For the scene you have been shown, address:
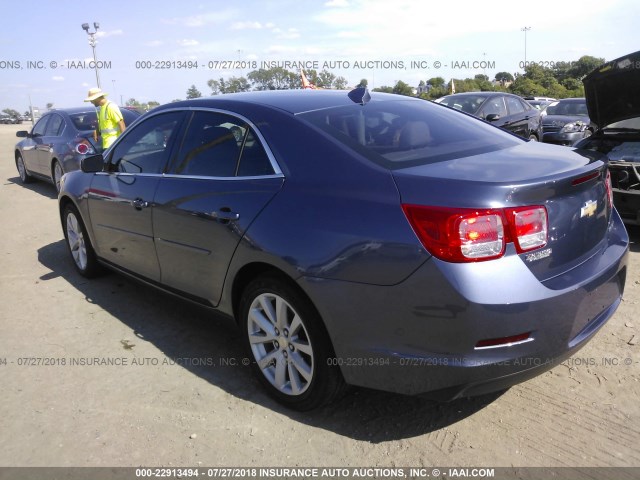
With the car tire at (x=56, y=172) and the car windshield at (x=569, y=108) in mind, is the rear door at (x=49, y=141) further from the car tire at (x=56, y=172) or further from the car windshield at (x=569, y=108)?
the car windshield at (x=569, y=108)

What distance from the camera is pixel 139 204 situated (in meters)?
3.81

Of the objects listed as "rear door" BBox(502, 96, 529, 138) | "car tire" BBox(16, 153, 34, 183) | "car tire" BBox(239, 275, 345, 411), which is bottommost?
"car tire" BBox(239, 275, 345, 411)

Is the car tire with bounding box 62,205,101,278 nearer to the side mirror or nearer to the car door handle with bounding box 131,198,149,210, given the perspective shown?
the side mirror

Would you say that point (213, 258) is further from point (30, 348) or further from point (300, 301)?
point (30, 348)

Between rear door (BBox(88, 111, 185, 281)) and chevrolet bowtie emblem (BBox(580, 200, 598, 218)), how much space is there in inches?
102

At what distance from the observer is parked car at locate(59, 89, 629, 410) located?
2.23 metres

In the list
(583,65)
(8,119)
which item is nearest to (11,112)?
(8,119)

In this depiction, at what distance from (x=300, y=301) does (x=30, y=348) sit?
7.54 ft

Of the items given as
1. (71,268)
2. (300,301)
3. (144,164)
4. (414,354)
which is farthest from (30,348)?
(414,354)

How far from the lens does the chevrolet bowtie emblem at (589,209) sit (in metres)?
2.56

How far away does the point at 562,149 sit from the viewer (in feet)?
10.1

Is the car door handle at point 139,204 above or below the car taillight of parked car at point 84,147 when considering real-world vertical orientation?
below

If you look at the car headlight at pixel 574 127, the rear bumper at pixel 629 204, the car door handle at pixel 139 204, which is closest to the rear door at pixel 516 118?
the car headlight at pixel 574 127

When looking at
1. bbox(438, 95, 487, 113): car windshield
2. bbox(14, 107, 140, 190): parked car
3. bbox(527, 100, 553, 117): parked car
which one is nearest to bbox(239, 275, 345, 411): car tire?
bbox(14, 107, 140, 190): parked car
